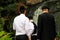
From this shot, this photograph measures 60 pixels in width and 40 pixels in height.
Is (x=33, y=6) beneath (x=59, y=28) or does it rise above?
above

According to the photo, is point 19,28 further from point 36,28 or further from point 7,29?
point 7,29

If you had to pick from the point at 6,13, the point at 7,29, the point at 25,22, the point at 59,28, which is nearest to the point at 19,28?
the point at 25,22

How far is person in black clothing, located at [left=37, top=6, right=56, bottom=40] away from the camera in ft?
25.6

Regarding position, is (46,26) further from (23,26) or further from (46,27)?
(23,26)

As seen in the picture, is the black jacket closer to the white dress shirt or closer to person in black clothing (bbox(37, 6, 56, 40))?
person in black clothing (bbox(37, 6, 56, 40))

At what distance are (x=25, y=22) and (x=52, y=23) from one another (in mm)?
1165

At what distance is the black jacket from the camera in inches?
308

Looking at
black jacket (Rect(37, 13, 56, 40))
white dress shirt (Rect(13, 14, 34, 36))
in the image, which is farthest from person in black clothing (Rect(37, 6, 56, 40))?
white dress shirt (Rect(13, 14, 34, 36))

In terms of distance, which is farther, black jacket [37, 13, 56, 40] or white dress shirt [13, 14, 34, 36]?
black jacket [37, 13, 56, 40]

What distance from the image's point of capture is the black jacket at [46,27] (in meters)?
7.82

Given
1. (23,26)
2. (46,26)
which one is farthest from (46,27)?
(23,26)

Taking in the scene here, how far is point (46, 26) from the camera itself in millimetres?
7871

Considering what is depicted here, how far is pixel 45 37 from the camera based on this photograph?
793cm

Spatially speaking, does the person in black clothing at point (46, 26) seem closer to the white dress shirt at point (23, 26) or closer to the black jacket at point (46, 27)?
the black jacket at point (46, 27)
